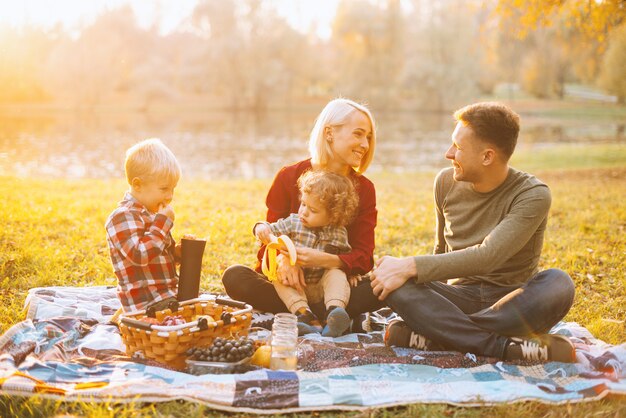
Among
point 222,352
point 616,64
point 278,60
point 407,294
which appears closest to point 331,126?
point 407,294

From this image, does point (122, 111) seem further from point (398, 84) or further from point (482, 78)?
point (482, 78)

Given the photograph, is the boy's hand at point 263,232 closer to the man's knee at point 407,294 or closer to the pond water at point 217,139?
the man's knee at point 407,294

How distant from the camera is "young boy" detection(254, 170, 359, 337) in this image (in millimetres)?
3744

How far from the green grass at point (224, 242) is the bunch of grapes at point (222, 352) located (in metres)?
0.36

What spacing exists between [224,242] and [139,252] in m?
2.85

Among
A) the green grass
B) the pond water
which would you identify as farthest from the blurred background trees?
the green grass

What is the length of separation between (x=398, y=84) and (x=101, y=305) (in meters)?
37.1

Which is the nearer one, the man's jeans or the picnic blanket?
the picnic blanket

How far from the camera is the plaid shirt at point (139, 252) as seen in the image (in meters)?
3.61

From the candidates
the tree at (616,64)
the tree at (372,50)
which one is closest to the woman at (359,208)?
the tree at (616,64)

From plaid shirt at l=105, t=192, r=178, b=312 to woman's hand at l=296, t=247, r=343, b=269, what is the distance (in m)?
0.82

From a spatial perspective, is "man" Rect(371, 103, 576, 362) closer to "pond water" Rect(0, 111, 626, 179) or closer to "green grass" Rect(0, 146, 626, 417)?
"green grass" Rect(0, 146, 626, 417)

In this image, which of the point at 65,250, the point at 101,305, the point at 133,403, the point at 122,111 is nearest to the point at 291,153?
the point at 65,250

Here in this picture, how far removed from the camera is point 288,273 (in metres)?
3.79
